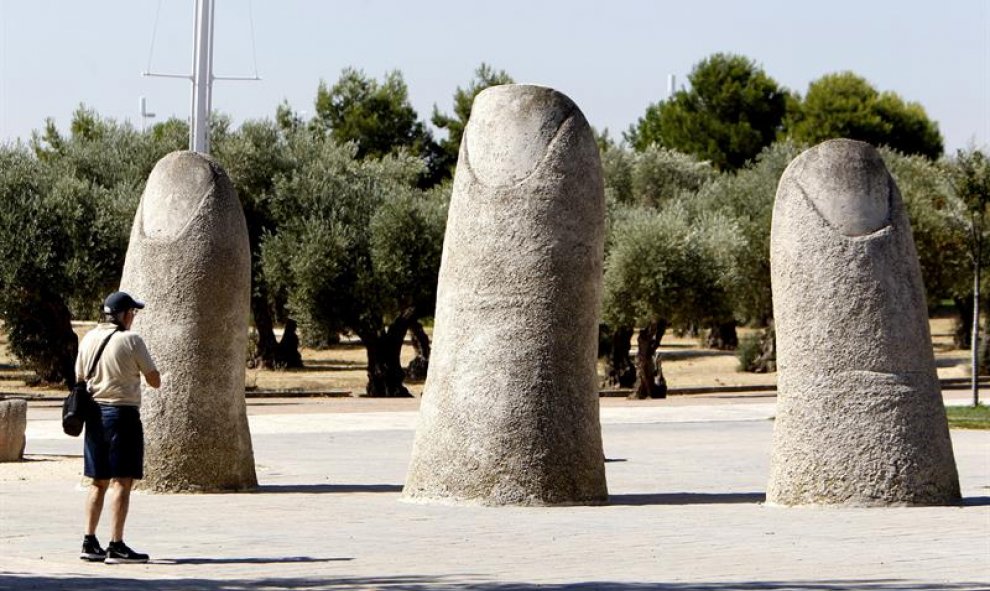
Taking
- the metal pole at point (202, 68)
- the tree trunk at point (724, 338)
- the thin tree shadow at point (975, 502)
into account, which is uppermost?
the metal pole at point (202, 68)

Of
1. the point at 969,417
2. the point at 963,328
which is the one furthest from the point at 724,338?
the point at 969,417

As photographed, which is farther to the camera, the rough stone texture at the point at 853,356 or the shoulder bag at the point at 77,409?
the rough stone texture at the point at 853,356

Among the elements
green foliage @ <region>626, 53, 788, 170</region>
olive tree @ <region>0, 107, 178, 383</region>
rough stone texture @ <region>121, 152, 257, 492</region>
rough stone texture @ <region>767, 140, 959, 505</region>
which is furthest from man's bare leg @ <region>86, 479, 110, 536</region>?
green foliage @ <region>626, 53, 788, 170</region>

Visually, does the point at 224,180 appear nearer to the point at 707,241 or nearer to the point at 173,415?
the point at 173,415

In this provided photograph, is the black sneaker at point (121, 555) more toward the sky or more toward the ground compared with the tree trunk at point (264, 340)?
more toward the ground

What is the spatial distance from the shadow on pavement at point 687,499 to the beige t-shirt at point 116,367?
14.9 feet

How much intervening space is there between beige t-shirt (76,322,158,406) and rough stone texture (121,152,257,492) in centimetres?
357

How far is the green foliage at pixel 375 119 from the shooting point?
210ft

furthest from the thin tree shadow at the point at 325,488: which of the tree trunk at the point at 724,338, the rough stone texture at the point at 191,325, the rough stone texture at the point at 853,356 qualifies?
the tree trunk at the point at 724,338

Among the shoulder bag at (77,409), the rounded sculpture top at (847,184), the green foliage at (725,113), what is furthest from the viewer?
the green foliage at (725,113)

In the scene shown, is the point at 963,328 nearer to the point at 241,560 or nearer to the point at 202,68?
the point at 202,68

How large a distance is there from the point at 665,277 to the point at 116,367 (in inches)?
1076

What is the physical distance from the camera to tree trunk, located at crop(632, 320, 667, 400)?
1468 inches

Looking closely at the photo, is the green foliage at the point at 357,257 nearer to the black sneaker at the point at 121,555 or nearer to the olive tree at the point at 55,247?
the olive tree at the point at 55,247
